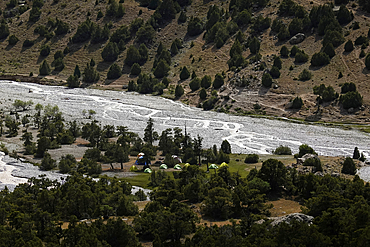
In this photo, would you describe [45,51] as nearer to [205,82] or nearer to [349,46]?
[205,82]

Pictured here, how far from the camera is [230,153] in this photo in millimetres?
87438

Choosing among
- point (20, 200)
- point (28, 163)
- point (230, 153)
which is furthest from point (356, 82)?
point (20, 200)

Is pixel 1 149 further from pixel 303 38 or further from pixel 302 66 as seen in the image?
pixel 303 38

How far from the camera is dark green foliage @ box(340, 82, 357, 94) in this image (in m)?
116

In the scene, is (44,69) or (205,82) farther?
(44,69)

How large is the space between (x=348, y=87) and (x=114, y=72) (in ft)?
255

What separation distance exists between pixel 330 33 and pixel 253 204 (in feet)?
333

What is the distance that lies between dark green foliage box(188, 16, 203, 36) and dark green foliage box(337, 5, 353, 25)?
50817mm

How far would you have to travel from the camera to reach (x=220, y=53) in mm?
159250

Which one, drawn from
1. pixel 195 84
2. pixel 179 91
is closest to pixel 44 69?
pixel 179 91

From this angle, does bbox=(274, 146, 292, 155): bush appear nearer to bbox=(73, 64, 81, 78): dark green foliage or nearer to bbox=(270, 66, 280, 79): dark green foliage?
bbox=(270, 66, 280, 79): dark green foliage

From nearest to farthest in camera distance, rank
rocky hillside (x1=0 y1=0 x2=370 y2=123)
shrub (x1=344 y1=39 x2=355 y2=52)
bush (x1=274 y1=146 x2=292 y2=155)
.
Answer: bush (x1=274 y1=146 x2=292 y2=155) < rocky hillside (x1=0 y1=0 x2=370 y2=123) < shrub (x1=344 y1=39 x2=355 y2=52)

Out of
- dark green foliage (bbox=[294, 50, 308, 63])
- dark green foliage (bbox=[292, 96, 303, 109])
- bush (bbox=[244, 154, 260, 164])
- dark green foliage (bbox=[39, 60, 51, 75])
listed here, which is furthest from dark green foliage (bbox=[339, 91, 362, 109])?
dark green foliage (bbox=[39, 60, 51, 75])

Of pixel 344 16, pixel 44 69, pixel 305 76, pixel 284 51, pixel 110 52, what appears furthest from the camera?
pixel 110 52
